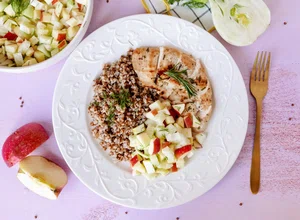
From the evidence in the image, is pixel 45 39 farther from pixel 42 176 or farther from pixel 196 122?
pixel 196 122

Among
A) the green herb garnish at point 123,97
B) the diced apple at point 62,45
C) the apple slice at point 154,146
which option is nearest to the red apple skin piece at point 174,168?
the apple slice at point 154,146

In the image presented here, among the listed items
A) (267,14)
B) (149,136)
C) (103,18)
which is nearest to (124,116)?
(149,136)

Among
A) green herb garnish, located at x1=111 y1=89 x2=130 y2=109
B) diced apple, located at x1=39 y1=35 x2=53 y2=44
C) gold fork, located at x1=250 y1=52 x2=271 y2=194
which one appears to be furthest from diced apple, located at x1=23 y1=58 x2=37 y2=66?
gold fork, located at x1=250 y1=52 x2=271 y2=194

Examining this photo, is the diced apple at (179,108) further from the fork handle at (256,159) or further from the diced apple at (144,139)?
the fork handle at (256,159)

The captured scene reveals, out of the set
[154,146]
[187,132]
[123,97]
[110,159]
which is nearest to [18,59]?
[123,97]

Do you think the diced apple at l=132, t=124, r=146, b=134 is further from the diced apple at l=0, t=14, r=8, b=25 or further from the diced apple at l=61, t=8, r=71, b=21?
the diced apple at l=0, t=14, r=8, b=25
